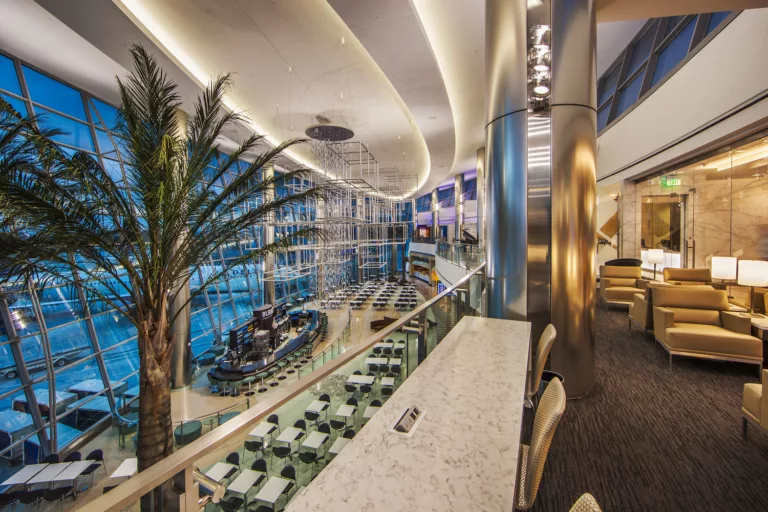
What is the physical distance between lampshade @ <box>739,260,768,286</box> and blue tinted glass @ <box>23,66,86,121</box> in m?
12.0

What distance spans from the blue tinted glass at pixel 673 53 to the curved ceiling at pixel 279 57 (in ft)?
20.2

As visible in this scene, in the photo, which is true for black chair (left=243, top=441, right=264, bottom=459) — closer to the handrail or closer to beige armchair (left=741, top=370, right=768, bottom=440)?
the handrail

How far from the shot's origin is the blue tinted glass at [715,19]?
547 centimetres

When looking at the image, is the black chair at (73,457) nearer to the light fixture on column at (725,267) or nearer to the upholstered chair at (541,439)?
the upholstered chair at (541,439)

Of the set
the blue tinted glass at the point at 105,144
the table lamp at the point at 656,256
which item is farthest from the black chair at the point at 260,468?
the table lamp at the point at 656,256

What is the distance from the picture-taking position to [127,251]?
4004 mm

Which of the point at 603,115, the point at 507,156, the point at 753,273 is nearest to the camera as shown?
the point at 507,156

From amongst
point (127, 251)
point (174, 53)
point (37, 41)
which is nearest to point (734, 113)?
point (127, 251)

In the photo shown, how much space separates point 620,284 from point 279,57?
29.5 ft

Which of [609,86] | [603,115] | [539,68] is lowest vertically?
[539,68]

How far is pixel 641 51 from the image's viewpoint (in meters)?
8.71

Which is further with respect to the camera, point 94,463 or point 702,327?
point 94,463

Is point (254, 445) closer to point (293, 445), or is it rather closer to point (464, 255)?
point (293, 445)

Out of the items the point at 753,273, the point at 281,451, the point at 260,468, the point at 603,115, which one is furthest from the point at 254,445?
the point at 603,115
